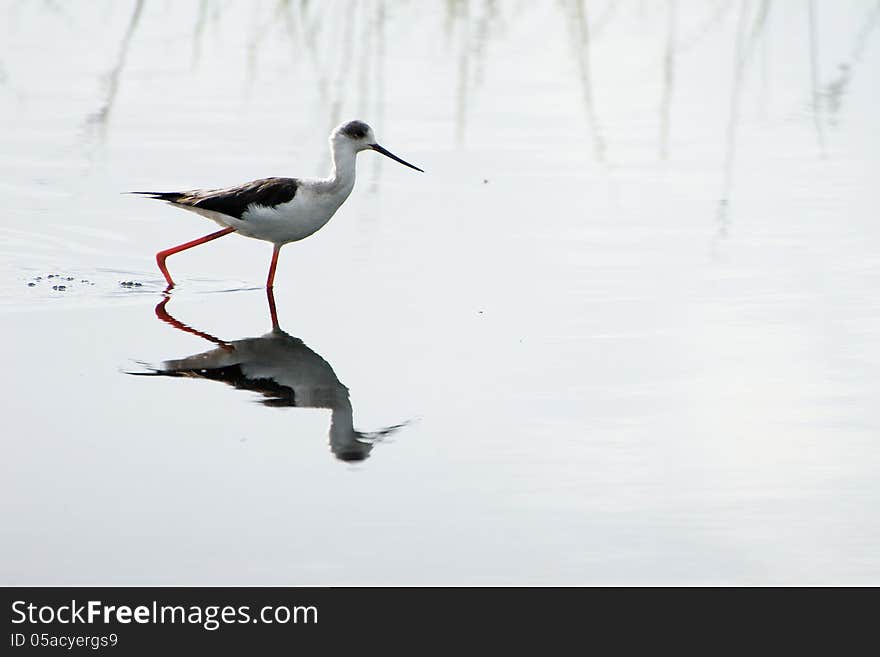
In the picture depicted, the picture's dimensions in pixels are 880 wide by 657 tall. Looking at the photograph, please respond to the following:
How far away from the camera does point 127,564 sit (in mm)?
4570

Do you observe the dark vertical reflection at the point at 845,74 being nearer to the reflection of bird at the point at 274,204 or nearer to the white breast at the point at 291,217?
the reflection of bird at the point at 274,204

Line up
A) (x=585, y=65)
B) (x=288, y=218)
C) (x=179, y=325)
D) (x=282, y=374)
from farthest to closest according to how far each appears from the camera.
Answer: (x=585, y=65), (x=288, y=218), (x=179, y=325), (x=282, y=374)

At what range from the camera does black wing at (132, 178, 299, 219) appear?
816 centimetres

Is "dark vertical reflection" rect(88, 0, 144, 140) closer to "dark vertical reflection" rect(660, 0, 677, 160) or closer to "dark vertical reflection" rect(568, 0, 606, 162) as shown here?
"dark vertical reflection" rect(568, 0, 606, 162)

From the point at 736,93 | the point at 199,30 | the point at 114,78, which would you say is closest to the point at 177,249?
the point at 114,78

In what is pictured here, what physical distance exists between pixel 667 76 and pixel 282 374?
6.36 meters

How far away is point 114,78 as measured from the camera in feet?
39.2

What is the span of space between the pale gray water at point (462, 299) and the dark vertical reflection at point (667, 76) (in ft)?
0.17

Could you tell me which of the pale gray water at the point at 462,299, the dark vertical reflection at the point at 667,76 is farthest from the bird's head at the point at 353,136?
the dark vertical reflection at the point at 667,76

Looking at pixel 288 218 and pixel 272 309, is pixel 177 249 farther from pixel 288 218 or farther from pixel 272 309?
pixel 272 309

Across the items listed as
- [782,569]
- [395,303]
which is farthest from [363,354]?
[782,569]

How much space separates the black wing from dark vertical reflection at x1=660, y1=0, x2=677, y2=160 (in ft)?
9.49

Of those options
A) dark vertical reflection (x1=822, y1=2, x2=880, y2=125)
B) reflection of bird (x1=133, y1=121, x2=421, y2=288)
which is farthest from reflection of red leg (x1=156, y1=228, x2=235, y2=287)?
dark vertical reflection (x1=822, y1=2, x2=880, y2=125)
